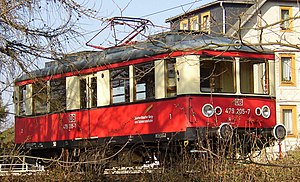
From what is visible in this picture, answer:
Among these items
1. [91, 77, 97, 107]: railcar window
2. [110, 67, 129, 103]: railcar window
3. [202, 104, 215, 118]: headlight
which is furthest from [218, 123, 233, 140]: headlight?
[91, 77, 97, 107]: railcar window

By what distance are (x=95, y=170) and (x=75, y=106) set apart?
480 cm

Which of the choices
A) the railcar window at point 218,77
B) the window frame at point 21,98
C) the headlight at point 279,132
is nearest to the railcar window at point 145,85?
the railcar window at point 218,77

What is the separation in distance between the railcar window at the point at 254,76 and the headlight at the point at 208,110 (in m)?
1.24

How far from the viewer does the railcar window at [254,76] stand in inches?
557

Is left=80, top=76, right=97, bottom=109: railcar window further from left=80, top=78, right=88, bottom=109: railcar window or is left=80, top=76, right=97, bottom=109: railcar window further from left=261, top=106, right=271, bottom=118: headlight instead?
left=261, top=106, right=271, bottom=118: headlight

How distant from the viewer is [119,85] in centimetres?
1420

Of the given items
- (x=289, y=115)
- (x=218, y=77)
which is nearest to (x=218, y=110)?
(x=218, y=77)

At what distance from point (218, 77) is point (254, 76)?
1.01 metres

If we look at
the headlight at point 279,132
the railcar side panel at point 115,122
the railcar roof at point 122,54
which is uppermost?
the railcar roof at point 122,54

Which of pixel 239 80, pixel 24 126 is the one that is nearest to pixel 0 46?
pixel 239 80

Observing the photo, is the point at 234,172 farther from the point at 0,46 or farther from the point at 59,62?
the point at 0,46

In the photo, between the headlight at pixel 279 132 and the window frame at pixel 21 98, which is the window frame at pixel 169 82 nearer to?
the headlight at pixel 279 132

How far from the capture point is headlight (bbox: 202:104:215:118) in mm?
13070

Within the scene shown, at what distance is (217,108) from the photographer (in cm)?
1334
